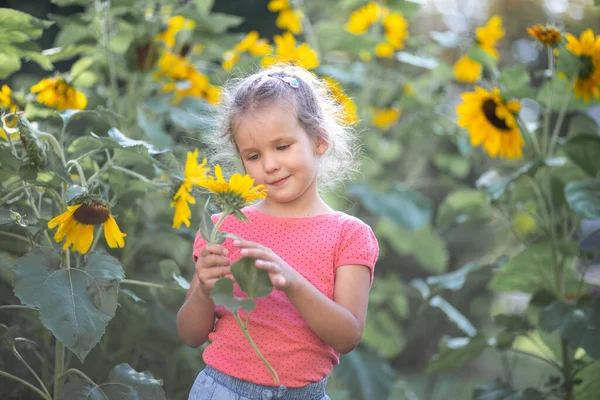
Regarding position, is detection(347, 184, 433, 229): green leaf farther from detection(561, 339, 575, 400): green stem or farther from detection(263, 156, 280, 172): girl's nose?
detection(263, 156, 280, 172): girl's nose

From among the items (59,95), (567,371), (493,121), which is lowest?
(567,371)

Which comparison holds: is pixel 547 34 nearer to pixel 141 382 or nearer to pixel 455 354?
pixel 455 354

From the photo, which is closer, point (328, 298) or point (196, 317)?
point (328, 298)

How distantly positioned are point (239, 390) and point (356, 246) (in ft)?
1.18

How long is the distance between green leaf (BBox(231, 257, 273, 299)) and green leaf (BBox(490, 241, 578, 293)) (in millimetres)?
1381

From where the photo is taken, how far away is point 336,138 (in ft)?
5.55

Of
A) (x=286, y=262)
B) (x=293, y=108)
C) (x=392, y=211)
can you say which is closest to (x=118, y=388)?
(x=286, y=262)

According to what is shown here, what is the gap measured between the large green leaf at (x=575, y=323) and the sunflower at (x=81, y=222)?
4.12 feet

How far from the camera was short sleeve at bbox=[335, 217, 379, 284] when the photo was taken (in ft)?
5.06

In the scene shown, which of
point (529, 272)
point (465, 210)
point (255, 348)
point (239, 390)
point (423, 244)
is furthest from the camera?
point (423, 244)

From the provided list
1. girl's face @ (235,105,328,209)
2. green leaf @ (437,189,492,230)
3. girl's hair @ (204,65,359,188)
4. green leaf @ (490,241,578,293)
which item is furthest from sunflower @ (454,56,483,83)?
girl's face @ (235,105,328,209)

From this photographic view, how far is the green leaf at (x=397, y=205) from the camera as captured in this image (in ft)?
11.0

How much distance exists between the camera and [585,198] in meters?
2.26

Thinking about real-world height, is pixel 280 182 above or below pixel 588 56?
above
